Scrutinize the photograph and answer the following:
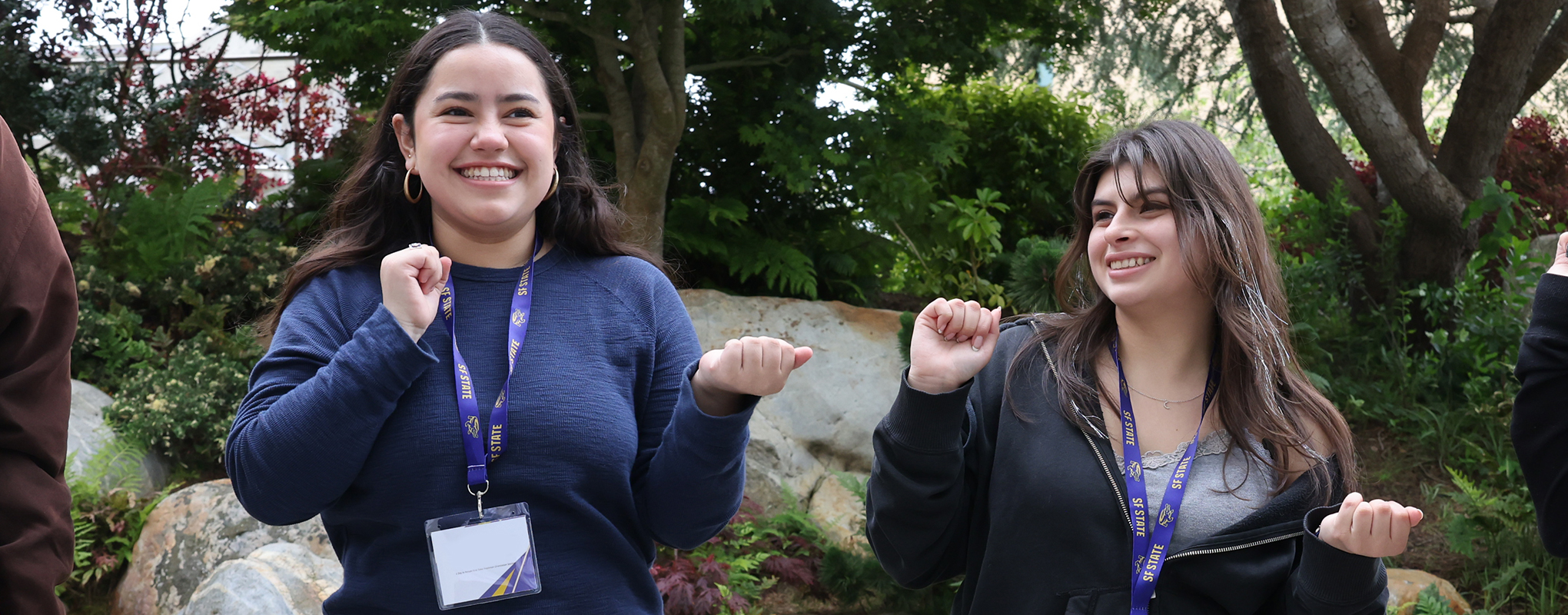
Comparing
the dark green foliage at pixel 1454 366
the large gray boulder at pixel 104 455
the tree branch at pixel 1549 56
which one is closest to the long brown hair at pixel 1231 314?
the dark green foliage at pixel 1454 366

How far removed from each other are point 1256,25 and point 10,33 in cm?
661

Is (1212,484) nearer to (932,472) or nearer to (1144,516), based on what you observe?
(1144,516)

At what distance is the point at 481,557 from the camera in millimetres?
1634

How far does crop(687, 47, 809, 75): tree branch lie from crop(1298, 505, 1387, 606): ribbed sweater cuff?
3.87 metres

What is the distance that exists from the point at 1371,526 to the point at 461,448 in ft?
A: 4.67

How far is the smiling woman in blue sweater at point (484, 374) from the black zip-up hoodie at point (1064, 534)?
0.32m

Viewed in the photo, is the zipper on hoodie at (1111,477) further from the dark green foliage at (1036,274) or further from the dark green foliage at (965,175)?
the dark green foliage at (965,175)

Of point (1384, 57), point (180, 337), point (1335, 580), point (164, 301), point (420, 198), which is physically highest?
point (1384, 57)

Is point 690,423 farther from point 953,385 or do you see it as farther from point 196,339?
point 196,339

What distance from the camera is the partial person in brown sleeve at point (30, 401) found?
1.52 m

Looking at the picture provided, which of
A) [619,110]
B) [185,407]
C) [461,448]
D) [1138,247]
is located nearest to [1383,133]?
[619,110]

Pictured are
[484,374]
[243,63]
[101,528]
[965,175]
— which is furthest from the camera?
[243,63]

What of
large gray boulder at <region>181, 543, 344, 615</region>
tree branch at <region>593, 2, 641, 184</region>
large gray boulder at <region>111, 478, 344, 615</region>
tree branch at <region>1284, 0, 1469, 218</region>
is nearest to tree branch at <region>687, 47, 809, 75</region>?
tree branch at <region>593, 2, 641, 184</region>

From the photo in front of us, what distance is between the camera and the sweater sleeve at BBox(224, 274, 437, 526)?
1.57m
